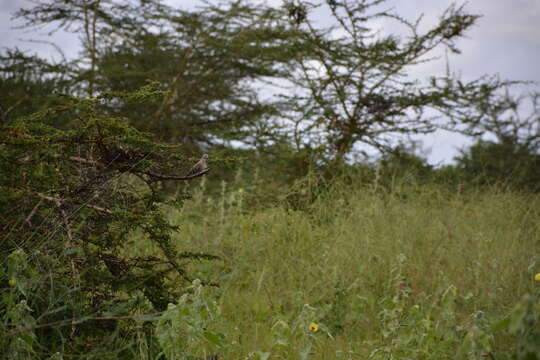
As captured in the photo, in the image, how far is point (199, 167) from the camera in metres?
2.15

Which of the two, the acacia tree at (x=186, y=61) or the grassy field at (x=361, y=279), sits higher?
the acacia tree at (x=186, y=61)

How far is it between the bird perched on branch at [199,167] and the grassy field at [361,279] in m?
0.49

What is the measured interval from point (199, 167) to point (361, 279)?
1868 millimetres

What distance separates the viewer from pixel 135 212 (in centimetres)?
231

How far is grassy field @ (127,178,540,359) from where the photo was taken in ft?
7.38

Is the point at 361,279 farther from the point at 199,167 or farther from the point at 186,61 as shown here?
the point at 186,61

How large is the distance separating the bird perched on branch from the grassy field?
1.62ft

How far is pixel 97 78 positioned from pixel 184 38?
1.92 m

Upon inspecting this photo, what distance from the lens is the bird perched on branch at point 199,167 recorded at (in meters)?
2.12

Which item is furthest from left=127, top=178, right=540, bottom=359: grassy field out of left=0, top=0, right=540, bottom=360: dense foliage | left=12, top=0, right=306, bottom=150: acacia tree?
left=12, top=0, right=306, bottom=150: acacia tree

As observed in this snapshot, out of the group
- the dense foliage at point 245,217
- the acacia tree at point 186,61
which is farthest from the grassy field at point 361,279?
the acacia tree at point 186,61

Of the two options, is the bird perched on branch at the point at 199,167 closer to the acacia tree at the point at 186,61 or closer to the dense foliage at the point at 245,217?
the dense foliage at the point at 245,217

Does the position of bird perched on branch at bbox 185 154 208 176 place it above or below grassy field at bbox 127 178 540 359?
above

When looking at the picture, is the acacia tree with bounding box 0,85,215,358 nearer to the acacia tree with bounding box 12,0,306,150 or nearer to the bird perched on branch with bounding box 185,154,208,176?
the bird perched on branch with bounding box 185,154,208,176
